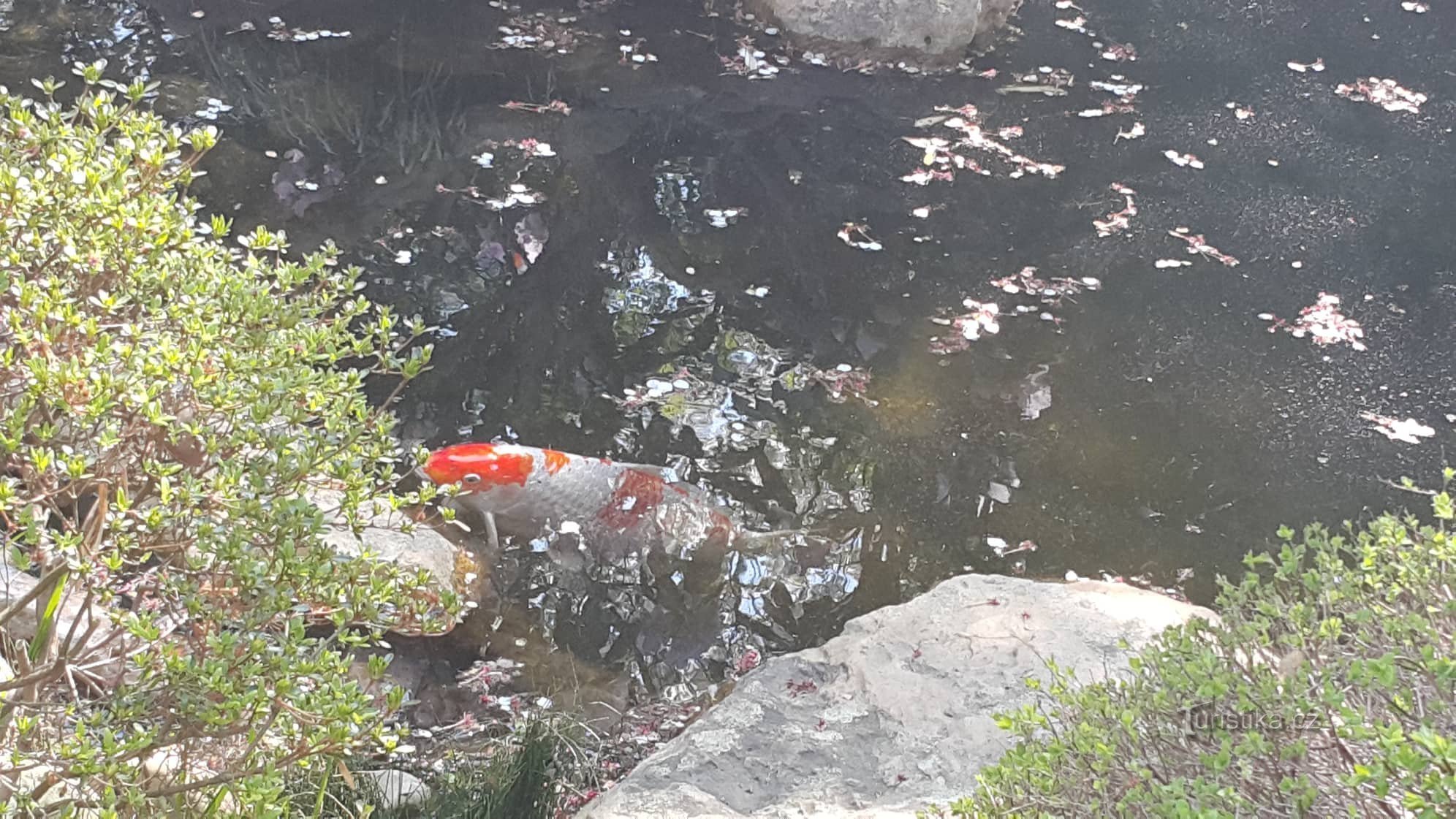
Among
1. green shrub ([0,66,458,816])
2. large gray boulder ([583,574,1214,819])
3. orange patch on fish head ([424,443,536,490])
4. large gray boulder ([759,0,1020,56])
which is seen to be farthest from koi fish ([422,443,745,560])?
large gray boulder ([759,0,1020,56])

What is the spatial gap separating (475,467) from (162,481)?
261 centimetres

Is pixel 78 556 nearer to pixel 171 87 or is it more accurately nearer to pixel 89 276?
pixel 89 276

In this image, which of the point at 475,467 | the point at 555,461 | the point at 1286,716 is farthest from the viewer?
the point at 555,461

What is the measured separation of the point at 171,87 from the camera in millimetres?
7875

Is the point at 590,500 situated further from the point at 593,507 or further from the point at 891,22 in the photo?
the point at 891,22

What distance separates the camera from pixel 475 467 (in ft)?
15.5

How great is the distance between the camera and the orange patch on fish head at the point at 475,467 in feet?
15.5

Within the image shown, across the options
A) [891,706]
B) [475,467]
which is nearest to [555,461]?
[475,467]

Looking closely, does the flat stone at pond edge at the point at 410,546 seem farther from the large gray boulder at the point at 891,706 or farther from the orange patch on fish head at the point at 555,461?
the large gray boulder at the point at 891,706

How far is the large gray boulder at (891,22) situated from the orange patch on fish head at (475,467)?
6.28m

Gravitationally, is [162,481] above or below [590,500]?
above

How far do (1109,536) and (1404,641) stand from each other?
10.2 feet

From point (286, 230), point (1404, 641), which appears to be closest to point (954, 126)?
point (286, 230)

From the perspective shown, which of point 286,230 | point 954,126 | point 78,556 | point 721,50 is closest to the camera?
point 78,556
